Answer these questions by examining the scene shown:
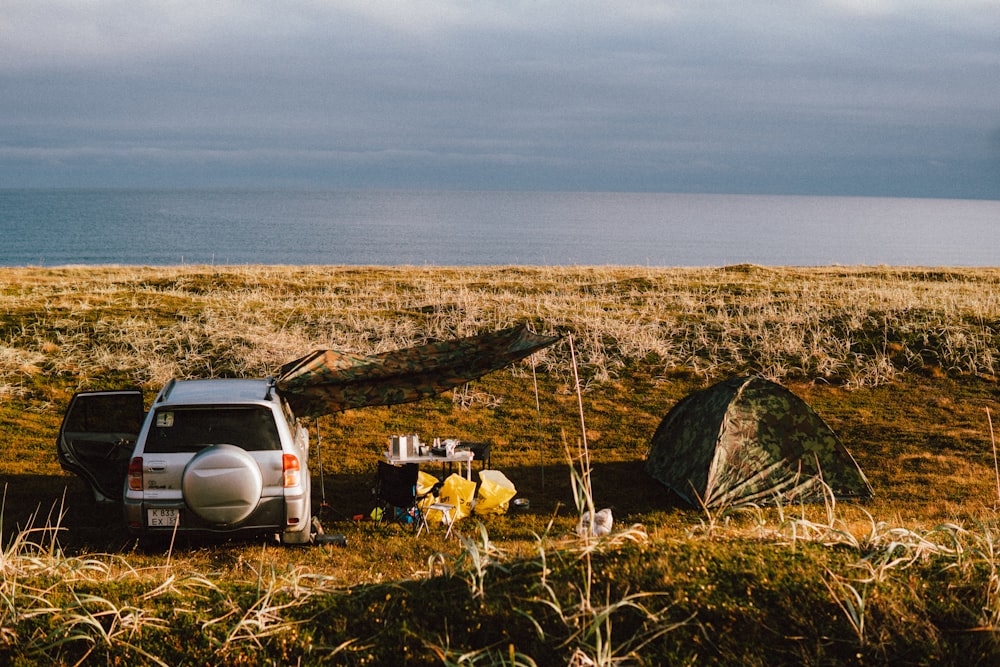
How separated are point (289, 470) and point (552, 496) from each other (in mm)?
5083

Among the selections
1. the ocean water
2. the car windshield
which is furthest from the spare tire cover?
the ocean water

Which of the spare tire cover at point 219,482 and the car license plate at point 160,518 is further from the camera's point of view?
the car license plate at point 160,518

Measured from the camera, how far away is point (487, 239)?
135 meters

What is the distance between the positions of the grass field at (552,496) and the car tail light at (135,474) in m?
0.89

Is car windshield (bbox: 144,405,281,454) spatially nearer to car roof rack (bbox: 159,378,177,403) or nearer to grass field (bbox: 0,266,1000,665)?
car roof rack (bbox: 159,378,177,403)

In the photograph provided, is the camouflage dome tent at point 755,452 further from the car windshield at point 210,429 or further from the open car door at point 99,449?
the open car door at point 99,449

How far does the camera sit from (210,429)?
906cm

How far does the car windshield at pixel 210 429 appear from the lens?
8969 mm

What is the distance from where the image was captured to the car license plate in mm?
8859

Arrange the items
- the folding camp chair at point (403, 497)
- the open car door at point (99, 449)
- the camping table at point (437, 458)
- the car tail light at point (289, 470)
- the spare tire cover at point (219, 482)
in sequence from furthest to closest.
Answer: the camping table at point (437, 458) → the folding camp chair at point (403, 497) → the open car door at point (99, 449) → the car tail light at point (289, 470) → the spare tire cover at point (219, 482)

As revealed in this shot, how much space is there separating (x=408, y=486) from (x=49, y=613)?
6052mm

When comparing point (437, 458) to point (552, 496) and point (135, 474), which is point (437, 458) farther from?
point (135, 474)

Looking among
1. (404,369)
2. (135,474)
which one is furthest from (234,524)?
(404,369)

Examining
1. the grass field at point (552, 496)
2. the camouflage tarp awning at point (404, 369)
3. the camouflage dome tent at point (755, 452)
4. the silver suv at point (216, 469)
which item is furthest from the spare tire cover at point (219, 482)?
the camouflage dome tent at point (755, 452)
